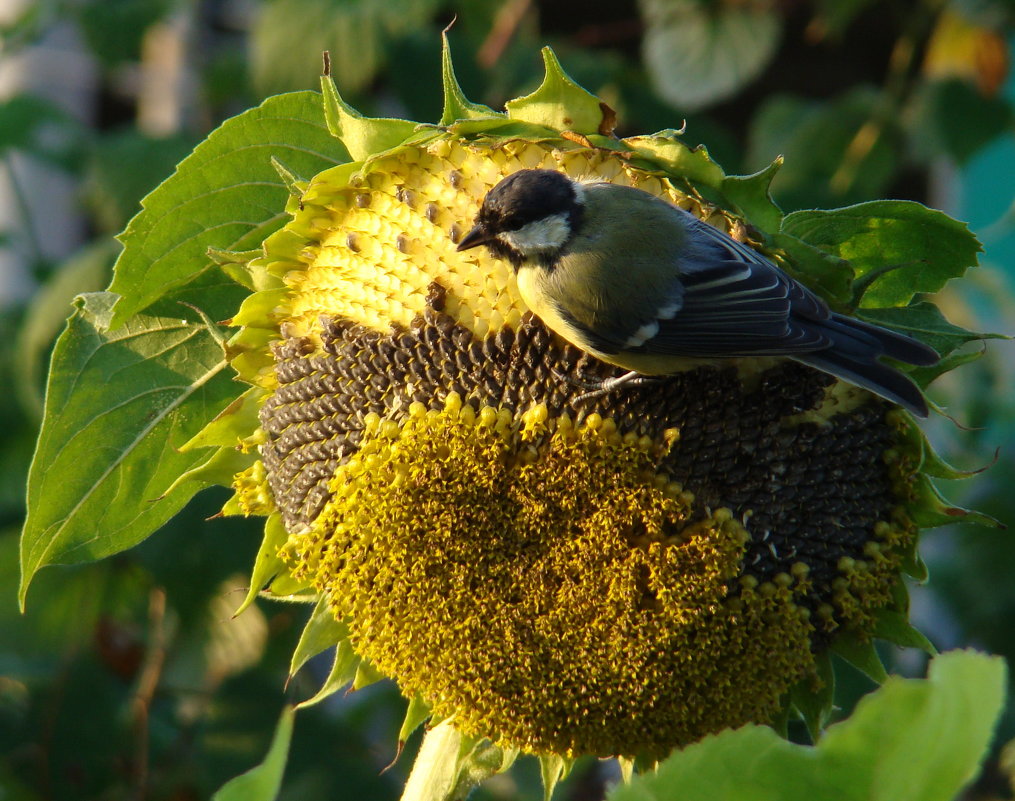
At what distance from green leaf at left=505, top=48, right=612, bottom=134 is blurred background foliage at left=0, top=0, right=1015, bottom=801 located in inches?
72.2

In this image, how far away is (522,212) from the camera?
1612 millimetres

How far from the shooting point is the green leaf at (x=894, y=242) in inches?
66.9

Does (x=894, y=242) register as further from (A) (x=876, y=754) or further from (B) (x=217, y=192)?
(A) (x=876, y=754)

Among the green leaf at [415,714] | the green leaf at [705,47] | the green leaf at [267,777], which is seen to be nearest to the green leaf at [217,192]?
the green leaf at [415,714]

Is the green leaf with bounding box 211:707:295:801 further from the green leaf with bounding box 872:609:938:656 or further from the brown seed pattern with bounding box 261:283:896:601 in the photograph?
the green leaf with bounding box 872:609:938:656

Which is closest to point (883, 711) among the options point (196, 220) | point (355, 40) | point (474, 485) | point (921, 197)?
point (474, 485)

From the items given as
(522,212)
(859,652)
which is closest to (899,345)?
(859,652)

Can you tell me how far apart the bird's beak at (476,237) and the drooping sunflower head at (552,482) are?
48mm

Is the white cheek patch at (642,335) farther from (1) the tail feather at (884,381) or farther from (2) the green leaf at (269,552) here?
(2) the green leaf at (269,552)

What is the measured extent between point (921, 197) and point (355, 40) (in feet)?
10.4

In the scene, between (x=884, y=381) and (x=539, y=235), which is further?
(x=539, y=235)

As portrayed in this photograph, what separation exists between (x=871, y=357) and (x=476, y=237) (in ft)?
1.84

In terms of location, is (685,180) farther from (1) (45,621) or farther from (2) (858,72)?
(2) (858,72)

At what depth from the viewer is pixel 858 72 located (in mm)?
5641
